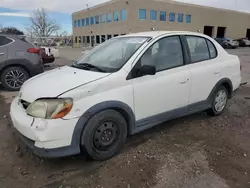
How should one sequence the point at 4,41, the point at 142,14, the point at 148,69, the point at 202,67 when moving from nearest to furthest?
the point at 148,69, the point at 202,67, the point at 4,41, the point at 142,14

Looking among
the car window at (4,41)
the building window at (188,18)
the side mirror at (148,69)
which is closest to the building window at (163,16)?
the building window at (188,18)

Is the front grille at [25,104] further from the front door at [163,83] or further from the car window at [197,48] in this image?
the car window at [197,48]

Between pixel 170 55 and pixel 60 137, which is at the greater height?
pixel 170 55

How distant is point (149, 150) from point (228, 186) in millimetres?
1111

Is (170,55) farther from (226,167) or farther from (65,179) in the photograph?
(65,179)

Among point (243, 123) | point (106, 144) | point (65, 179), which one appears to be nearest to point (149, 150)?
point (106, 144)

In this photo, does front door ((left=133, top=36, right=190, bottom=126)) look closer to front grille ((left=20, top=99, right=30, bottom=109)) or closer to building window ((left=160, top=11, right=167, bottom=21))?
front grille ((left=20, top=99, right=30, bottom=109))

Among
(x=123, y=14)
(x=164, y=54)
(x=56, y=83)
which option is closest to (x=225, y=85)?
(x=164, y=54)

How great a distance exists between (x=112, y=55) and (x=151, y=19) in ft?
123

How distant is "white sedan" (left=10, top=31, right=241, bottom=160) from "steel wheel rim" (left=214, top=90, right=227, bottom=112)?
188mm

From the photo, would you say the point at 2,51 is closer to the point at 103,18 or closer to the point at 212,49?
the point at 212,49

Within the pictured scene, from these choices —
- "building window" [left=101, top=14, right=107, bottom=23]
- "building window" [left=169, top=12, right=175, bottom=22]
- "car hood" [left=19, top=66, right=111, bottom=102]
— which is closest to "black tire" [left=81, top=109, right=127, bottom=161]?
"car hood" [left=19, top=66, right=111, bottom=102]

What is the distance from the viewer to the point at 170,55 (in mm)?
3652

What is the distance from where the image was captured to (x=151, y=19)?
38.7 meters
